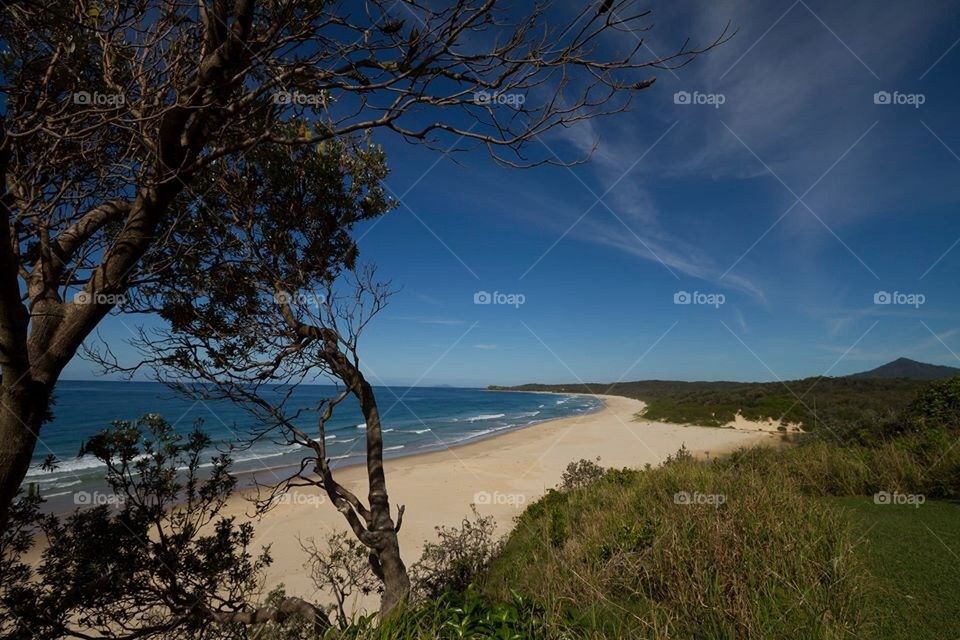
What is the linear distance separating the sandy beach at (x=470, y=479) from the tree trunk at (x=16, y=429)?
4.21 m

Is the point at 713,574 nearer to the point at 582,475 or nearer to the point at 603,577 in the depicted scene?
the point at 603,577

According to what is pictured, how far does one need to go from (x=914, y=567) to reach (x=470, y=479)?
15.9 m

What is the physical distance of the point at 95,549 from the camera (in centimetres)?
356

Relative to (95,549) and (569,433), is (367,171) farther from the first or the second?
(569,433)

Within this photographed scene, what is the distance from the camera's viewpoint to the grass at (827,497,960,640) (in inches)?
121
